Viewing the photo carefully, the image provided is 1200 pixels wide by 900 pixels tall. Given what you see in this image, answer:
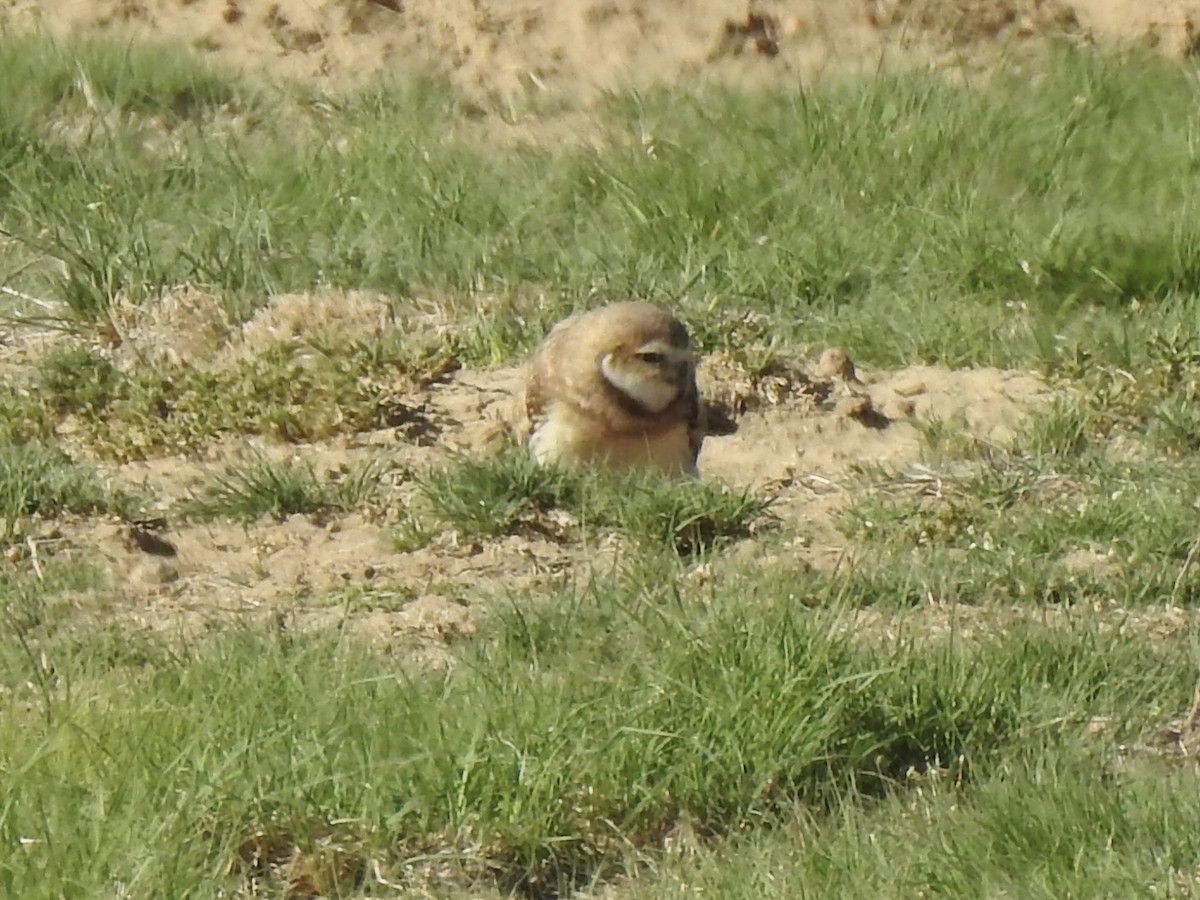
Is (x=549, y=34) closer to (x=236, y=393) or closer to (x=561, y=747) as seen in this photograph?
(x=236, y=393)

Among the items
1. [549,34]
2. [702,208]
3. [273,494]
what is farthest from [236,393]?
[549,34]

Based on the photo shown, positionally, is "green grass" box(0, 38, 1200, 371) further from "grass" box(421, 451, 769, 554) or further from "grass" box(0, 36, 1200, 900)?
"grass" box(421, 451, 769, 554)

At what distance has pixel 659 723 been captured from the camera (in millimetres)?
3965

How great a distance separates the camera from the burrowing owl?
6.04 m

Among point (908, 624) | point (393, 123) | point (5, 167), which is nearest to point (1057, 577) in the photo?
point (908, 624)

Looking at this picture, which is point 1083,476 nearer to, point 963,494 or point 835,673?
point 963,494

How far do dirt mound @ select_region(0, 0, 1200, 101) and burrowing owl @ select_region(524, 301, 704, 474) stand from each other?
229 centimetres

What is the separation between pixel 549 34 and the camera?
8367 millimetres

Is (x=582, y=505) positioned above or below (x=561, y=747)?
below

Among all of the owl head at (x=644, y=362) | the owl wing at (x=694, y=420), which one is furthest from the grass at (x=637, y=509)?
the owl head at (x=644, y=362)

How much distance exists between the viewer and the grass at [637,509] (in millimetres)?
3682

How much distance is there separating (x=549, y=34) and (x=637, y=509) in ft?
11.6

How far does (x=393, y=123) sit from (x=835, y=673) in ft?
13.9

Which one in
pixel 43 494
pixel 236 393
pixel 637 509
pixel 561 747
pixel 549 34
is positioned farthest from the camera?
pixel 549 34
